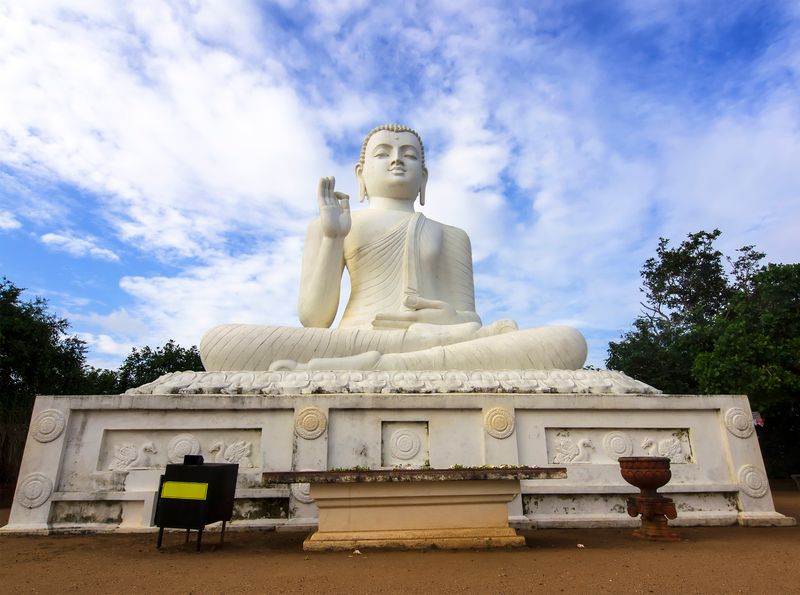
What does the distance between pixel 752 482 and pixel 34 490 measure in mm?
6127

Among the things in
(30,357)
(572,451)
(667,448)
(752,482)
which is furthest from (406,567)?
(30,357)

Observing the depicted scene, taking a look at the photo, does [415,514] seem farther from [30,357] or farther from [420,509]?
[30,357]

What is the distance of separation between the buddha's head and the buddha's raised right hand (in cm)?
166

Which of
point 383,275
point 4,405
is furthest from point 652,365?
point 4,405

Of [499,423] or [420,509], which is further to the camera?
[499,423]

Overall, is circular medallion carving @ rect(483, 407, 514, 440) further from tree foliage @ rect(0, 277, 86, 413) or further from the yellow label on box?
tree foliage @ rect(0, 277, 86, 413)

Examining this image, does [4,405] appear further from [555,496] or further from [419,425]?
[555,496]

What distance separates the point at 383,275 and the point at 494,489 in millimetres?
4333

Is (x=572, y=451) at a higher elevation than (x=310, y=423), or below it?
below

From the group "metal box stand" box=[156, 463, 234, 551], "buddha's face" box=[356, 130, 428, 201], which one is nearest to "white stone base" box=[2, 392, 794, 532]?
"metal box stand" box=[156, 463, 234, 551]

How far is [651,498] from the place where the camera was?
4.19 meters

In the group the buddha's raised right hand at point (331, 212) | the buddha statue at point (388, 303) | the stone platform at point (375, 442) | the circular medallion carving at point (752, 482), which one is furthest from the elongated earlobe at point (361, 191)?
the circular medallion carving at point (752, 482)

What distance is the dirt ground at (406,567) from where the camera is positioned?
2863 millimetres

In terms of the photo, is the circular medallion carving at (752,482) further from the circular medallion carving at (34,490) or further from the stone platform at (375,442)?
the circular medallion carving at (34,490)
